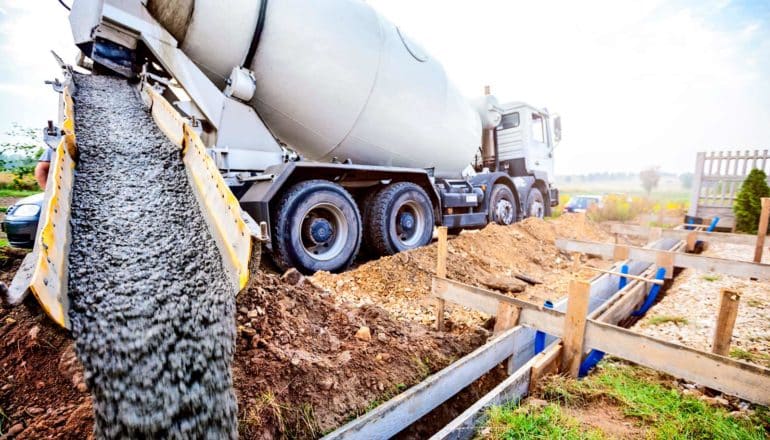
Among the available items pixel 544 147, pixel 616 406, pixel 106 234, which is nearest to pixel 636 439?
pixel 616 406

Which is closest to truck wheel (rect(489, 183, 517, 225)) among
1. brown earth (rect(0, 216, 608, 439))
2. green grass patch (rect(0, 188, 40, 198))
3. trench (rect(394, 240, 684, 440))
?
trench (rect(394, 240, 684, 440))

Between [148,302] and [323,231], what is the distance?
94.5 inches

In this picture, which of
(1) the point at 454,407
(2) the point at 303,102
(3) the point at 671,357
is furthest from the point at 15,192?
(3) the point at 671,357

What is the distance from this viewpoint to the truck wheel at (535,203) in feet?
26.3

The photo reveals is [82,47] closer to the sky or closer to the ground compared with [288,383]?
closer to the sky

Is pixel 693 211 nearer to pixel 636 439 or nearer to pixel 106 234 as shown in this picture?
pixel 636 439

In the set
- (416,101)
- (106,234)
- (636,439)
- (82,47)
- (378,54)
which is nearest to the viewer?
(636,439)

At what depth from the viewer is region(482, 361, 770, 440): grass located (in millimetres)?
1676

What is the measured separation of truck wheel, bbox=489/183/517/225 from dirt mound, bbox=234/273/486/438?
4.29 m

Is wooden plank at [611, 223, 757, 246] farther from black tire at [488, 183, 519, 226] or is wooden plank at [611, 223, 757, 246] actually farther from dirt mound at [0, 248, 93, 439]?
dirt mound at [0, 248, 93, 439]

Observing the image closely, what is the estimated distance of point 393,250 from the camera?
4738mm

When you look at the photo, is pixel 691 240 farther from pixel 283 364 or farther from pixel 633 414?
pixel 283 364

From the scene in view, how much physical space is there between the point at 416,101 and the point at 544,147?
4.94 meters

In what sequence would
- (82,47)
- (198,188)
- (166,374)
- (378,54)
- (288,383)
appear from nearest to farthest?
(166,374) < (288,383) < (198,188) < (82,47) < (378,54)
